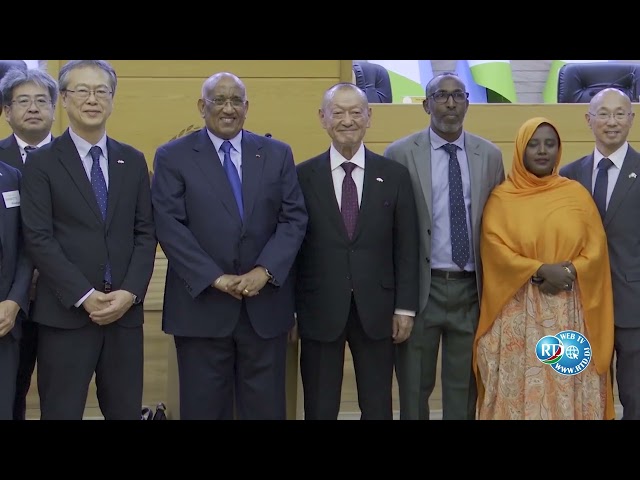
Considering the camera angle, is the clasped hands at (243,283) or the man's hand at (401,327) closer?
the clasped hands at (243,283)

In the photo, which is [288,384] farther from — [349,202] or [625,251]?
[625,251]

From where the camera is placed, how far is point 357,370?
329 cm

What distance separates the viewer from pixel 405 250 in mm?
3273

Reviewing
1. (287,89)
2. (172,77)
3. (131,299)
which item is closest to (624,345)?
(131,299)

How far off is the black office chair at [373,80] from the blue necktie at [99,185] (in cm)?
233

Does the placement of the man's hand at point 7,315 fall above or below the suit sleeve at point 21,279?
below

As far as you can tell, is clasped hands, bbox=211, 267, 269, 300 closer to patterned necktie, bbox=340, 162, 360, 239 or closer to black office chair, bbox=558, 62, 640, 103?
patterned necktie, bbox=340, 162, 360, 239

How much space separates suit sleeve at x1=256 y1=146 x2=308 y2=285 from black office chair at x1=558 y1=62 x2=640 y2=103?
9.10ft

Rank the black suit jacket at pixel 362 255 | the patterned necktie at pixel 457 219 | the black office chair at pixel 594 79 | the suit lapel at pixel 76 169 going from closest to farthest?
the suit lapel at pixel 76 169
the black suit jacket at pixel 362 255
the patterned necktie at pixel 457 219
the black office chair at pixel 594 79

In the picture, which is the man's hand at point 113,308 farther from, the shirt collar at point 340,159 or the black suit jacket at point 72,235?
the shirt collar at point 340,159

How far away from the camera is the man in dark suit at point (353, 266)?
321 centimetres

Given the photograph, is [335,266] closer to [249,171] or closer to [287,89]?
[249,171]

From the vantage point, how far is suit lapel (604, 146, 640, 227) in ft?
11.0

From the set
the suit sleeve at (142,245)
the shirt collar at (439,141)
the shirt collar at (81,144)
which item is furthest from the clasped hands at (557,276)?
the shirt collar at (81,144)
